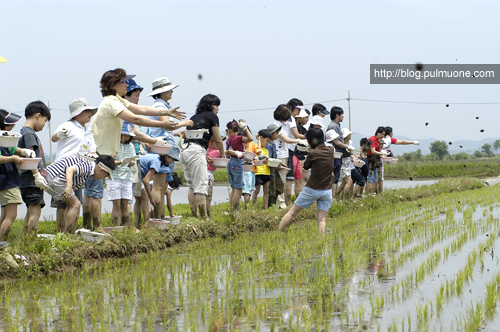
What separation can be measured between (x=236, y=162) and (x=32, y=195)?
3.54m

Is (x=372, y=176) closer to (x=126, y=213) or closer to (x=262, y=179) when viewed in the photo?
(x=262, y=179)

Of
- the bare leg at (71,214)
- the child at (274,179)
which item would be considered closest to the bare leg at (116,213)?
the bare leg at (71,214)

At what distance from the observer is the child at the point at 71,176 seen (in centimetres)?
585

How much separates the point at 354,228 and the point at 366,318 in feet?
14.7

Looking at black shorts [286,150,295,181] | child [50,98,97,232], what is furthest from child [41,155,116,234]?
black shorts [286,150,295,181]

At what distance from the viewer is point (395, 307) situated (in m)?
3.77

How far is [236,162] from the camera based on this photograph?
8.71 m

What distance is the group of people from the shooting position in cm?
585

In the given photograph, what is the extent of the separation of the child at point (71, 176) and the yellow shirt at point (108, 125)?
140mm

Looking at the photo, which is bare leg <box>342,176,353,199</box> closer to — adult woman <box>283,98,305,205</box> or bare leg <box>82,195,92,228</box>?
adult woman <box>283,98,305,205</box>

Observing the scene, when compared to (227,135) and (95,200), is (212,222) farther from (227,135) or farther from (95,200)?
(227,135)

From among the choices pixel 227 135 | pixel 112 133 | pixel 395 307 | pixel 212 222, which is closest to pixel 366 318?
pixel 395 307

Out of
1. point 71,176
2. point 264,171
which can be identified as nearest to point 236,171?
point 264,171

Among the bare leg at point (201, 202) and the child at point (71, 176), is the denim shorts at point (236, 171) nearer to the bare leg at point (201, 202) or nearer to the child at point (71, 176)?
the bare leg at point (201, 202)
